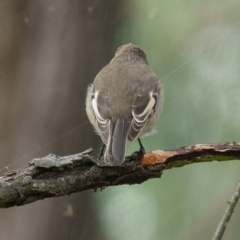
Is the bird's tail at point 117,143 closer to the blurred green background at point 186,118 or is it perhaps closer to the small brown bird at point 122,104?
the small brown bird at point 122,104

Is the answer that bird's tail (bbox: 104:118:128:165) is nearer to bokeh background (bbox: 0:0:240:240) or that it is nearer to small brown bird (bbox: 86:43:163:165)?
small brown bird (bbox: 86:43:163:165)

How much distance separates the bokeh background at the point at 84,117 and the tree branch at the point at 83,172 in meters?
0.97

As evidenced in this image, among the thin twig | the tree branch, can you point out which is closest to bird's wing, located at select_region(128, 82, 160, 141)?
the tree branch

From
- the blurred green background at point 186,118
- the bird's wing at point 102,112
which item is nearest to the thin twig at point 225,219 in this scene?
the bird's wing at point 102,112

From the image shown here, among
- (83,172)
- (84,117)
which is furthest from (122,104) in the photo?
(84,117)

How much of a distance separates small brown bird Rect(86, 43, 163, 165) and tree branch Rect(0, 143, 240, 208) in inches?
4.5

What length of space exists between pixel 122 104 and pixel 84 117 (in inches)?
33.0

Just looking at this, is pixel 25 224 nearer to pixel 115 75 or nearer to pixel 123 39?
pixel 115 75

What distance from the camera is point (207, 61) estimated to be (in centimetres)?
404

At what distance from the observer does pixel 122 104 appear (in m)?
3.19

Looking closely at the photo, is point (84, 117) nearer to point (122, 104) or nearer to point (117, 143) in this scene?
point (122, 104)

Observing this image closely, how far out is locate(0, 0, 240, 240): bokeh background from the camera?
3787mm

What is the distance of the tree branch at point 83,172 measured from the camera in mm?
2447

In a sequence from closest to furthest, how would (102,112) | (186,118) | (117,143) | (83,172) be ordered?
(83,172), (117,143), (102,112), (186,118)
